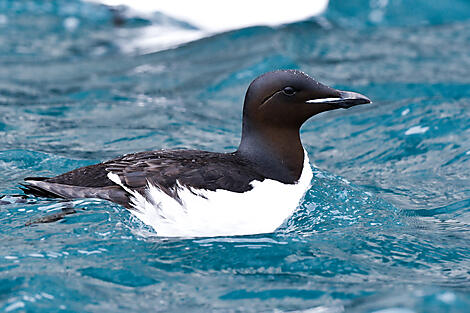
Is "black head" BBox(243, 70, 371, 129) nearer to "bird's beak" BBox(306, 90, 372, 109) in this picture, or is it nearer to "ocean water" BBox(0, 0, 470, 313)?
"bird's beak" BBox(306, 90, 372, 109)

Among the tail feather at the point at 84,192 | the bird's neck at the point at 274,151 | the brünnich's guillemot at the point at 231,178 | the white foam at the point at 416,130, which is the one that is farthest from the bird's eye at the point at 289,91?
the white foam at the point at 416,130

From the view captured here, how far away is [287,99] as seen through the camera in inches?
199

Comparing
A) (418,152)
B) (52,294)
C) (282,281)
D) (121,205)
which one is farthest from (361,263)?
(418,152)

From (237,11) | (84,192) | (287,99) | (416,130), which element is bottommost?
(416,130)

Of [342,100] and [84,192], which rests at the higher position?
[342,100]

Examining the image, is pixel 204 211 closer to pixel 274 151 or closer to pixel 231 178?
pixel 231 178

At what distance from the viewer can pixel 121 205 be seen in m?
4.71

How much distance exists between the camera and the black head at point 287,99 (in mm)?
5039

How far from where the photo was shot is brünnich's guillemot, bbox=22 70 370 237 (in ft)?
15.2

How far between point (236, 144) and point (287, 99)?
2.55 meters

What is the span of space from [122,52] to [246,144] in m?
6.39

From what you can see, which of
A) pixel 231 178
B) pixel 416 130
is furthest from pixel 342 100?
pixel 416 130

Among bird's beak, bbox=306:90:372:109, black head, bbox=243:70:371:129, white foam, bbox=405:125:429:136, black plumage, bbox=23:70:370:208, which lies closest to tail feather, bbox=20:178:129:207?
black plumage, bbox=23:70:370:208

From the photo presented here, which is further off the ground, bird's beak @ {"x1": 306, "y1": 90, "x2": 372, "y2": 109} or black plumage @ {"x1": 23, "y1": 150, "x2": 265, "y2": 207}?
bird's beak @ {"x1": 306, "y1": 90, "x2": 372, "y2": 109}
